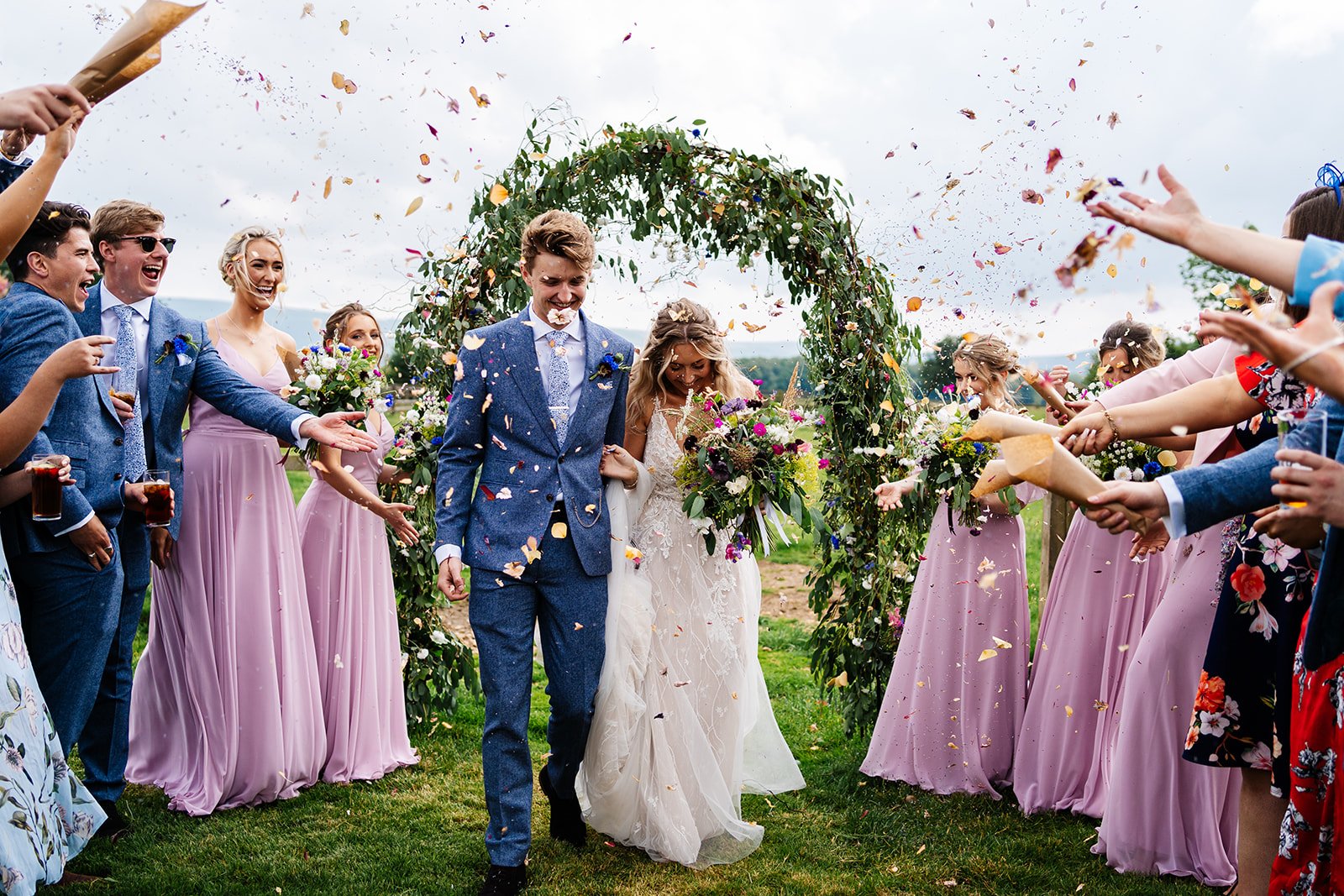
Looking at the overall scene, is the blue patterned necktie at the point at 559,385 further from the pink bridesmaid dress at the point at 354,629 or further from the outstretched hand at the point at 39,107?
the outstretched hand at the point at 39,107

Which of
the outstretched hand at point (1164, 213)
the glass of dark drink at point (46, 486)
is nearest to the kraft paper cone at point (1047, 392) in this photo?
the outstretched hand at point (1164, 213)

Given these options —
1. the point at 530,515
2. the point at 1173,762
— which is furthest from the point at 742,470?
the point at 1173,762

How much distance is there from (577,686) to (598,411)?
1.16 m

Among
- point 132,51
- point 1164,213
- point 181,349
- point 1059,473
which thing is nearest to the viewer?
point 1164,213

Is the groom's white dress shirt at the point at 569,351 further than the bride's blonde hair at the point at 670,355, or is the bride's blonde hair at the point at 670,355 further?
the bride's blonde hair at the point at 670,355

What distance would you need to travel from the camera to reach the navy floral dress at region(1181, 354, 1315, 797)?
2922mm

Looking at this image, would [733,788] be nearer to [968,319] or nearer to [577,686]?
[577,686]

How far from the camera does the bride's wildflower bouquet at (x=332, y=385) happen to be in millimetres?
5148

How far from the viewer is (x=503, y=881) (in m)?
3.87

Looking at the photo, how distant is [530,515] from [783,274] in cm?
230

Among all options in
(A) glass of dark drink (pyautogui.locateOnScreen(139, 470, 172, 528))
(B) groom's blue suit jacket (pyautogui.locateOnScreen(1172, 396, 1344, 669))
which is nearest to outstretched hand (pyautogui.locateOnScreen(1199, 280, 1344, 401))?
(B) groom's blue suit jacket (pyautogui.locateOnScreen(1172, 396, 1344, 669))

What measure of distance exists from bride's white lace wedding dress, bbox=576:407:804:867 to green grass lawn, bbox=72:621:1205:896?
0.16 meters

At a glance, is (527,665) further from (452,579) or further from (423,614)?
(423,614)

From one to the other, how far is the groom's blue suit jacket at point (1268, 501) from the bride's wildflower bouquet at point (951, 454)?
2.24 metres
